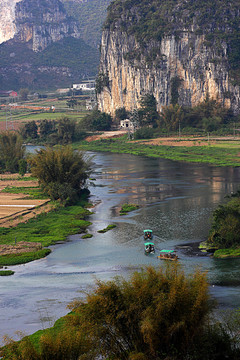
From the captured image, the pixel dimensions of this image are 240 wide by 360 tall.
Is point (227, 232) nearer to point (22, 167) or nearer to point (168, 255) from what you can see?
point (168, 255)

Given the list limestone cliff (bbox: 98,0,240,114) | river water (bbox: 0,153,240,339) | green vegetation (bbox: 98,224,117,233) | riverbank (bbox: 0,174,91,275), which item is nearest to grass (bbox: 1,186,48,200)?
riverbank (bbox: 0,174,91,275)

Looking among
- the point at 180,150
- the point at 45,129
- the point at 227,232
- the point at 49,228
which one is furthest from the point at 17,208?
the point at 45,129

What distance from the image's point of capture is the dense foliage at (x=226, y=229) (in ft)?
135

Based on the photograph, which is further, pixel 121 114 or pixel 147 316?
pixel 121 114

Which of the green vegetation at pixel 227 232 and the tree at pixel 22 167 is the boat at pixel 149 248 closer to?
the green vegetation at pixel 227 232

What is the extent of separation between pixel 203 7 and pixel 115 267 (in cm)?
10938

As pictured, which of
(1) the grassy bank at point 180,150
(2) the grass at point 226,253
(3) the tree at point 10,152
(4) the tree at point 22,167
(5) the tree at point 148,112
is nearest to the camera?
(2) the grass at point 226,253

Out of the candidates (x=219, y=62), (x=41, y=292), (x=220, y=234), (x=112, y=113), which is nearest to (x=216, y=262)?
(x=220, y=234)

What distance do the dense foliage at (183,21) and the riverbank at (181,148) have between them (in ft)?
88.6

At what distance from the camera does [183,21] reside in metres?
136

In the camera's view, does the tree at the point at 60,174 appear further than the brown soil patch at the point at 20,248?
Yes

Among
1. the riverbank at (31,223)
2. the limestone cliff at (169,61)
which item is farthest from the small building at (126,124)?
the riverbank at (31,223)

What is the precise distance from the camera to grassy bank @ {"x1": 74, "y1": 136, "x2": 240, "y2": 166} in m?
88.4

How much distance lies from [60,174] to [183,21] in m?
84.8
